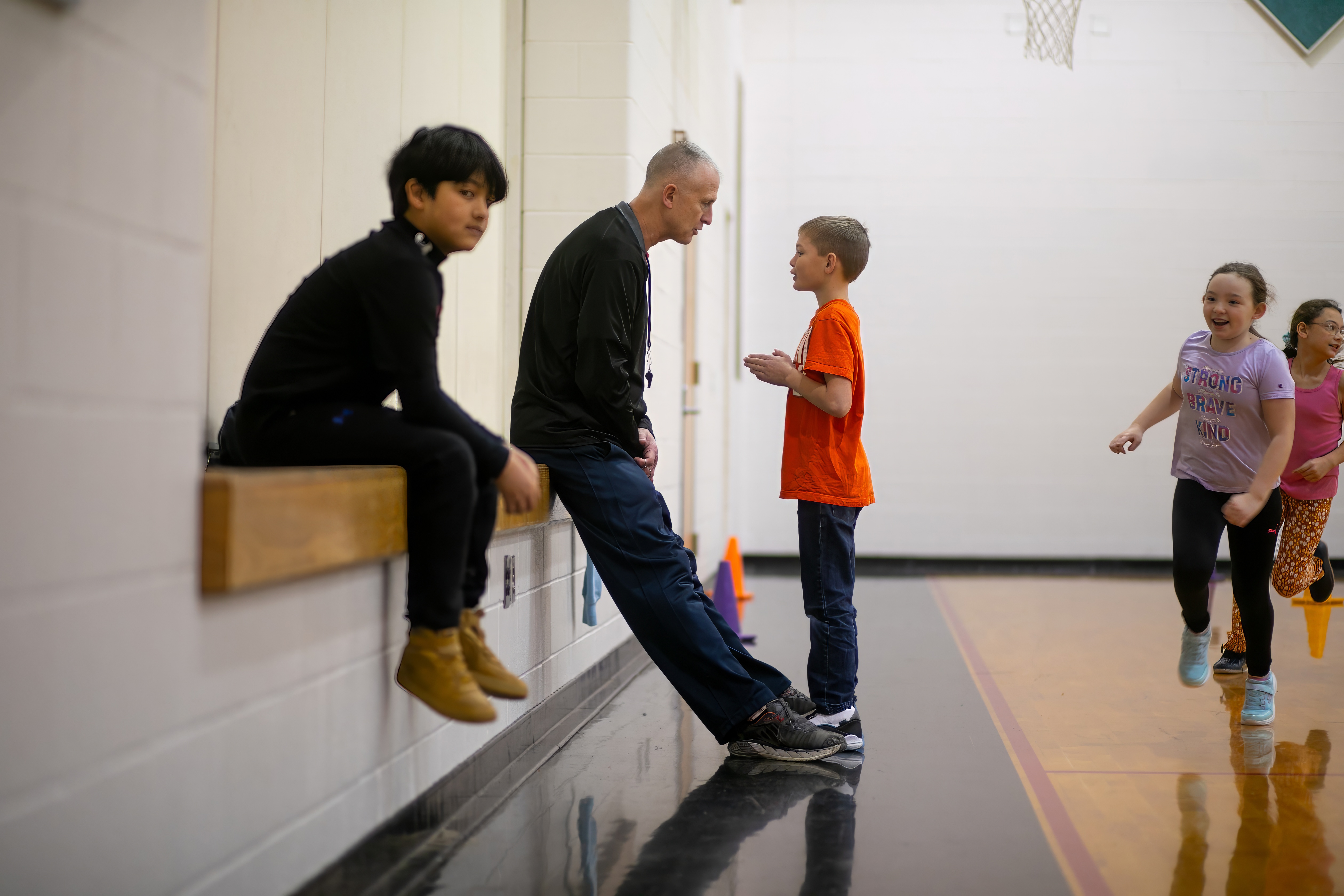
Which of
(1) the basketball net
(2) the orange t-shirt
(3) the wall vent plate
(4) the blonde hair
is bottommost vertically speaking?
(3) the wall vent plate

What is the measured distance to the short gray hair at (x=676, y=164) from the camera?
2.56m

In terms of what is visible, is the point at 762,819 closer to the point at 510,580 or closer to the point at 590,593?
Result: the point at 510,580

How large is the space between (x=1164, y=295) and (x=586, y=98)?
5.22m

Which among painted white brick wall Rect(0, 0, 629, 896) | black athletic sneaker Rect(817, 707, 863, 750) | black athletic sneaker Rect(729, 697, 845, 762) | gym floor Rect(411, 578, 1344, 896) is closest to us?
painted white brick wall Rect(0, 0, 629, 896)

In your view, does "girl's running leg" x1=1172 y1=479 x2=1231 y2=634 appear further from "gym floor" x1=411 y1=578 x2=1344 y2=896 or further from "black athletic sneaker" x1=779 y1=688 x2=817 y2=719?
"black athletic sneaker" x1=779 y1=688 x2=817 y2=719

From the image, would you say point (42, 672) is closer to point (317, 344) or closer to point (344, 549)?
point (344, 549)

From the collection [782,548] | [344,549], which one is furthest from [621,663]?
[782,548]

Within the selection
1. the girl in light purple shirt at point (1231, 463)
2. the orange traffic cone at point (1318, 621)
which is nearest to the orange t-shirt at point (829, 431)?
the girl in light purple shirt at point (1231, 463)

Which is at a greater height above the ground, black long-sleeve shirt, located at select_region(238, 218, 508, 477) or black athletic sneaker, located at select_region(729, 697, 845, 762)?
black long-sleeve shirt, located at select_region(238, 218, 508, 477)

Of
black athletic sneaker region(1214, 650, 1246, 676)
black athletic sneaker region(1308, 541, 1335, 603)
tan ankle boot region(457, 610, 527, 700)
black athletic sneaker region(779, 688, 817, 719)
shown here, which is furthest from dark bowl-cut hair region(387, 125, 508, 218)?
black athletic sneaker region(1308, 541, 1335, 603)

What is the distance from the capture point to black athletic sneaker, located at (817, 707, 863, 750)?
2654mm

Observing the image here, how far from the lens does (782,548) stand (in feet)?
25.4

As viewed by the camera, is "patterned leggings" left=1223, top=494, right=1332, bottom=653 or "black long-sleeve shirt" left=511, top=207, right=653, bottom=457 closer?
"black long-sleeve shirt" left=511, top=207, right=653, bottom=457

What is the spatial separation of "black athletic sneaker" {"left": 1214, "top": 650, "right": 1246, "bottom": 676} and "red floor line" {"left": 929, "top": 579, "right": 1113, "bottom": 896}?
2.58 feet
